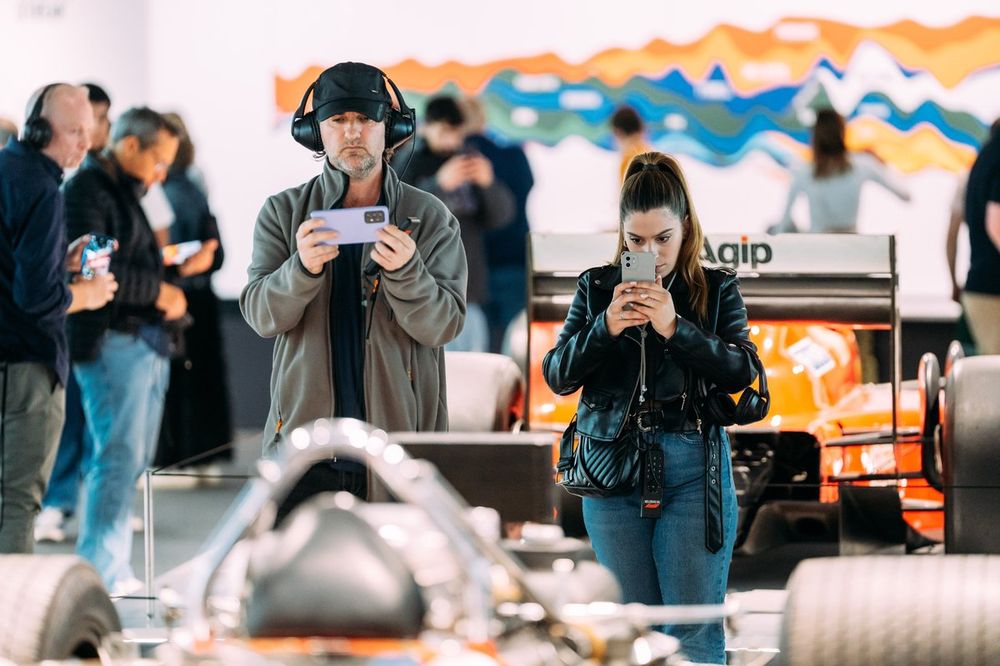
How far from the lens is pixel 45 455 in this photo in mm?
5074

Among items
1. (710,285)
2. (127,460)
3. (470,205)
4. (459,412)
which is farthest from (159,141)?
(710,285)

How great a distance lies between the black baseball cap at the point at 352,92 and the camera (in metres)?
3.67

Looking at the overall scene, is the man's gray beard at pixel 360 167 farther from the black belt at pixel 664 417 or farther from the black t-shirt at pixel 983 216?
the black t-shirt at pixel 983 216

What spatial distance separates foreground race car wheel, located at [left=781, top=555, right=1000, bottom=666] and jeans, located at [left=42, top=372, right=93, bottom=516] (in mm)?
4817

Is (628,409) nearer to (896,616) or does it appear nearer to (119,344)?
(896,616)

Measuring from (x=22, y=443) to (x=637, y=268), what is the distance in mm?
2380

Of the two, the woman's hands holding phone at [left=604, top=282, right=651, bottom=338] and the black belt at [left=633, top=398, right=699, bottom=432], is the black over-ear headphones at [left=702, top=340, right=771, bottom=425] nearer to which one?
the black belt at [left=633, top=398, right=699, bottom=432]

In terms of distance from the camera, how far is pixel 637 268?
3.48 metres

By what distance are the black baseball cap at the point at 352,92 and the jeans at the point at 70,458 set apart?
3845 mm

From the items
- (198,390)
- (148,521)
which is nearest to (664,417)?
(148,521)

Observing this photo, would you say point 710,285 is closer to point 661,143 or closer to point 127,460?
point 127,460

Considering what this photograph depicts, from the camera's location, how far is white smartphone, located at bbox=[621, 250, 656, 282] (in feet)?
11.4

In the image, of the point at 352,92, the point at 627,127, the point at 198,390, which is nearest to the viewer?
the point at 352,92

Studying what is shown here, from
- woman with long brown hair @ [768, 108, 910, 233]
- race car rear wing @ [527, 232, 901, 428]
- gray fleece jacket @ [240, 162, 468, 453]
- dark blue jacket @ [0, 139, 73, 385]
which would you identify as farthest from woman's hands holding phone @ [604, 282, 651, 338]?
woman with long brown hair @ [768, 108, 910, 233]
